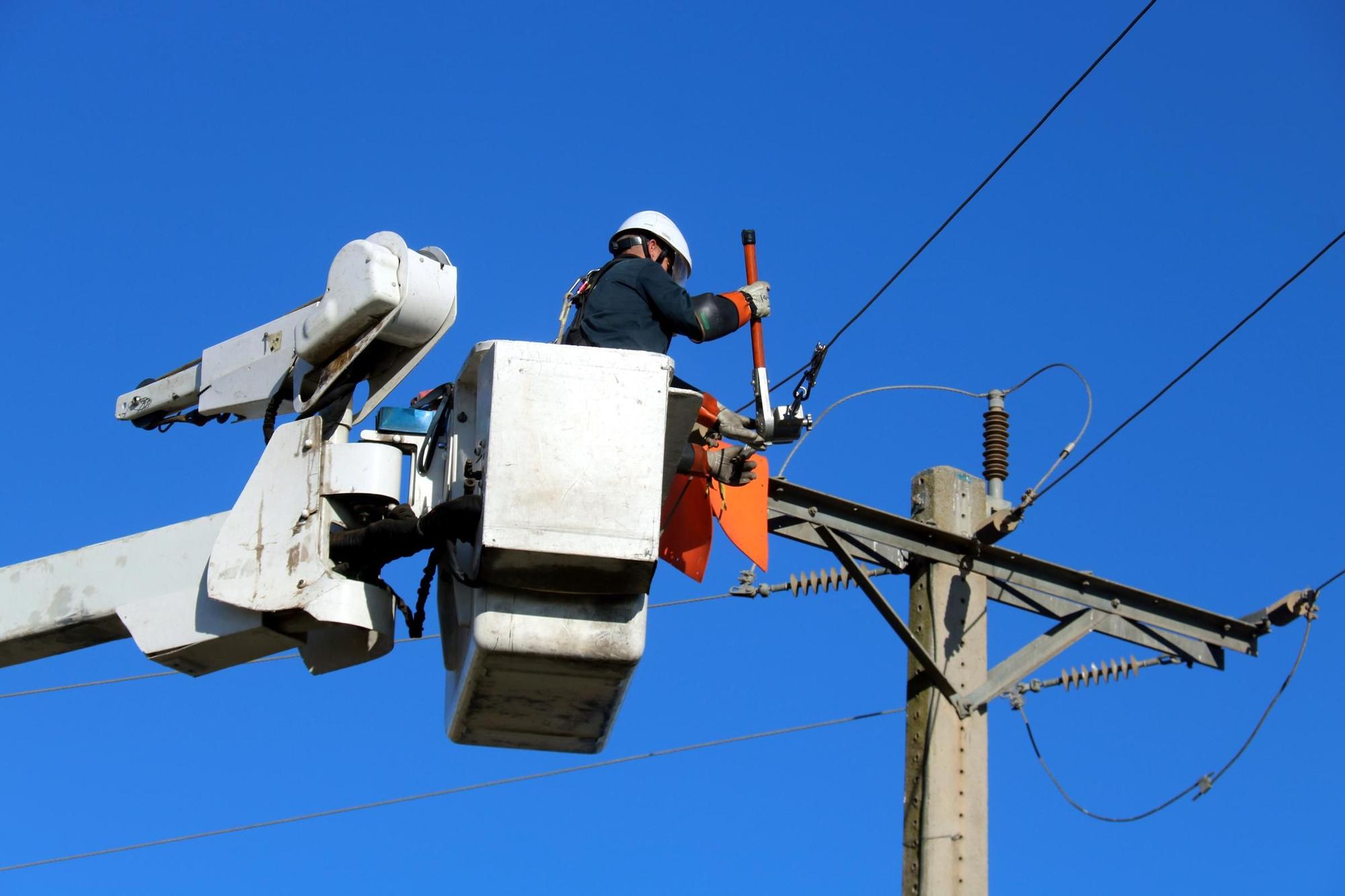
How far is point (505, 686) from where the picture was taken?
18.8 ft

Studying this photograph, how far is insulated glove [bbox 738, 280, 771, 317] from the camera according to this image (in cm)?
703

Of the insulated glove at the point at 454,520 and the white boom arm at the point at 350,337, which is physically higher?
the white boom arm at the point at 350,337

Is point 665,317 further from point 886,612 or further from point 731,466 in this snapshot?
point 886,612

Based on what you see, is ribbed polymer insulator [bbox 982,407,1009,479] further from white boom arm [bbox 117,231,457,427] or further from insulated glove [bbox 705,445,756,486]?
white boom arm [bbox 117,231,457,427]

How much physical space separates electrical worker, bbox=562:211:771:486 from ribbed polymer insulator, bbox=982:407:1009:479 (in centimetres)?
247

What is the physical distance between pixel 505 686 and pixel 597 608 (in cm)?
39

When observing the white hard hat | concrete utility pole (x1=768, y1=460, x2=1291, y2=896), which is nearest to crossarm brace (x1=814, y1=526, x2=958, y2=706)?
concrete utility pole (x1=768, y1=460, x2=1291, y2=896)

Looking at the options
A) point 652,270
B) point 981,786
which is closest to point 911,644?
point 981,786

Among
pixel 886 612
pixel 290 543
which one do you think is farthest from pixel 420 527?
pixel 886 612

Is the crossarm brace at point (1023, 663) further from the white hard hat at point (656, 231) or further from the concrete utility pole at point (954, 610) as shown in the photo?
the white hard hat at point (656, 231)

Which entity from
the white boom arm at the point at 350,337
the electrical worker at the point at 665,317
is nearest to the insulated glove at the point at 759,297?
the electrical worker at the point at 665,317

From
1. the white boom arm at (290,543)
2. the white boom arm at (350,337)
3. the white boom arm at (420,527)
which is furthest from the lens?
the white boom arm at (350,337)

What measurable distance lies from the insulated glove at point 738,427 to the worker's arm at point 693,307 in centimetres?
27

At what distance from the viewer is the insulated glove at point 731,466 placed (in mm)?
6879
